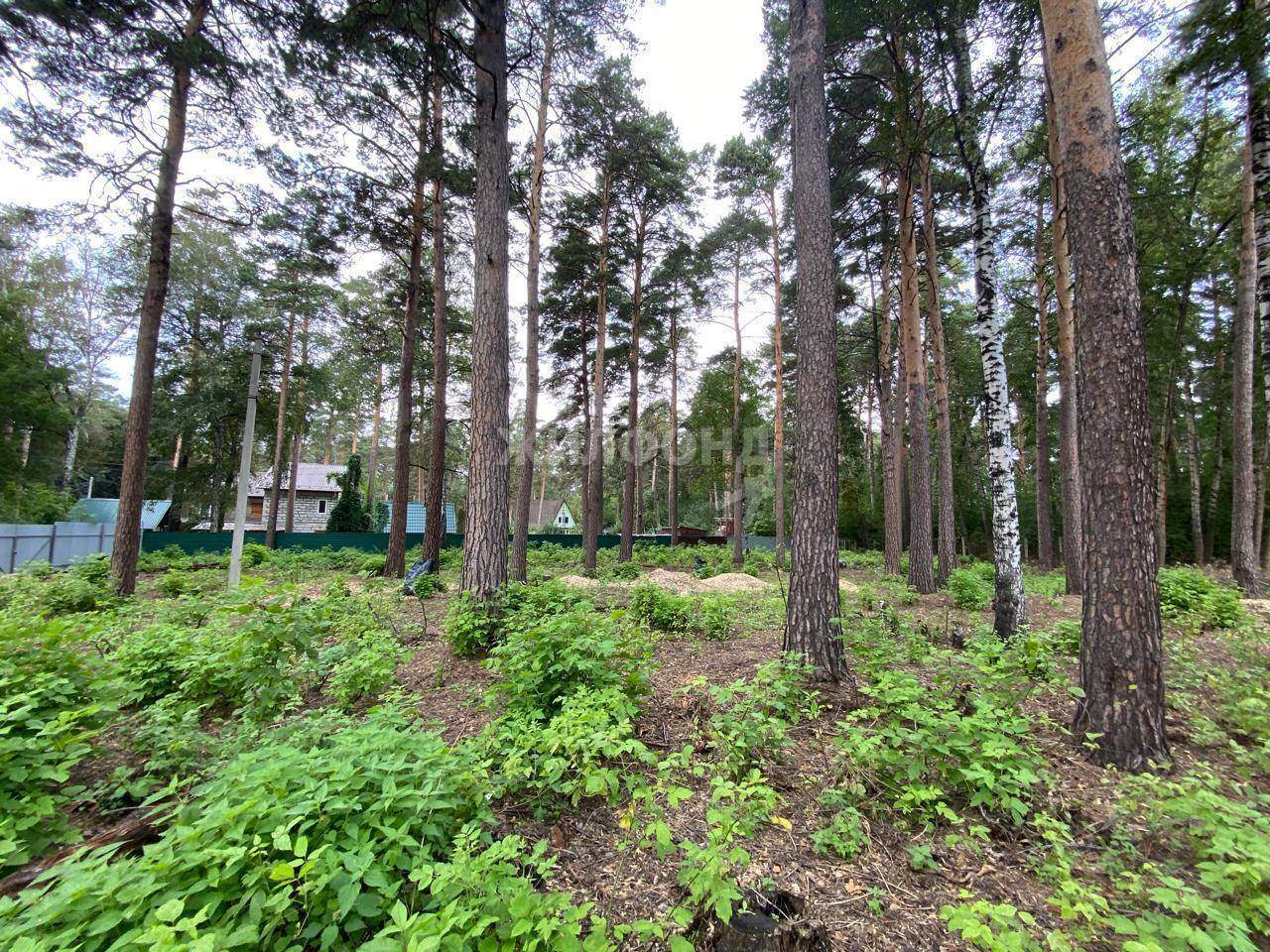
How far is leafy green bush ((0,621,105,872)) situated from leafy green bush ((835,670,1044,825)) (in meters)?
3.52

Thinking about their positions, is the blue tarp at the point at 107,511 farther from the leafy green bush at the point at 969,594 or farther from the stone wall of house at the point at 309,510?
the leafy green bush at the point at 969,594

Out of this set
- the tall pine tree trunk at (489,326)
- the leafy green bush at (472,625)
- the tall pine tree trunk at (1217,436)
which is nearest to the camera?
the leafy green bush at (472,625)

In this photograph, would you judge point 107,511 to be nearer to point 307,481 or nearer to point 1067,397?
point 307,481

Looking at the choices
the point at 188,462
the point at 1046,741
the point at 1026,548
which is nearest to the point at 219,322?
the point at 188,462

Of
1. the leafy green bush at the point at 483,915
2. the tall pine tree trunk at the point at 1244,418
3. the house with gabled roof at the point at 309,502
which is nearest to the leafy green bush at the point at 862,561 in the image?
the tall pine tree trunk at the point at 1244,418

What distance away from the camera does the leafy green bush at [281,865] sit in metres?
1.28

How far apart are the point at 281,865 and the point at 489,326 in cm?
503

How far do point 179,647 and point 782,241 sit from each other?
15.3 metres

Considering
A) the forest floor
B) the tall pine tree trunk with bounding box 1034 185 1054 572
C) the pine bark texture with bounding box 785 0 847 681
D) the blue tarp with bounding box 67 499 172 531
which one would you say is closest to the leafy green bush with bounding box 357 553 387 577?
the blue tarp with bounding box 67 499 172 531

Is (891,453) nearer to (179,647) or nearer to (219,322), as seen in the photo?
(179,647)

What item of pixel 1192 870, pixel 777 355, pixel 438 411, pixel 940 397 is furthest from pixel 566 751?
pixel 777 355

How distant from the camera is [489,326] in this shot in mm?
5488

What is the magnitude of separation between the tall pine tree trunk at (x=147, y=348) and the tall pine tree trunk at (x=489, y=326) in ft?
16.3

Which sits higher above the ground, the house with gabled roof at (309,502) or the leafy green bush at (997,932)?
the house with gabled roof at (309,502)
